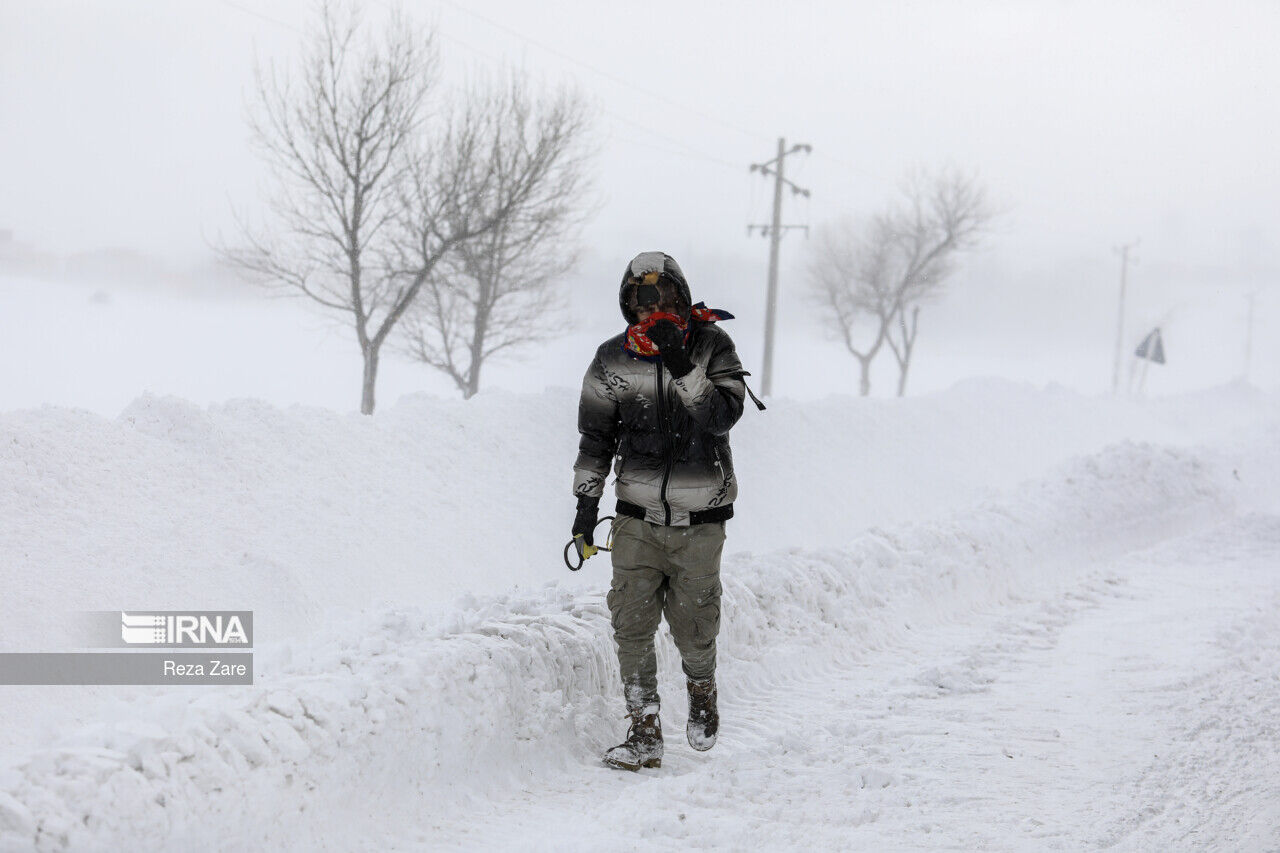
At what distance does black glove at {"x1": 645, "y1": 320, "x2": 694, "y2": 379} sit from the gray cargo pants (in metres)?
0.71

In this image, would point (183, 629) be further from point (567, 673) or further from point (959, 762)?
point (959, 762)

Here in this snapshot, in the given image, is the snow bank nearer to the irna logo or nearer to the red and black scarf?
the red and black scarf

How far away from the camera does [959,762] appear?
4598 mm

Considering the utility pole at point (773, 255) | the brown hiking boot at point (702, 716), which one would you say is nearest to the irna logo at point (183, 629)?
the brown hiking boot at point (702, 716)

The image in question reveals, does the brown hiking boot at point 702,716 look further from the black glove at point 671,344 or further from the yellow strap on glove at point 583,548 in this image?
the black glove at point 671,344

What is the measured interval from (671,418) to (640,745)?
4.84ft

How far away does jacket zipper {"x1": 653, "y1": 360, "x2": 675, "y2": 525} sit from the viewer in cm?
442

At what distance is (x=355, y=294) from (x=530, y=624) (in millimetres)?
12408

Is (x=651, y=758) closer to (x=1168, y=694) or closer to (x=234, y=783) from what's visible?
(x=234, y=783)

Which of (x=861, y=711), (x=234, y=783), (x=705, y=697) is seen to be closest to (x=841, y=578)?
(x=861, y=711)

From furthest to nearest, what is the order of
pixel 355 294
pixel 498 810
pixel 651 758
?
pixel 355 294
pixel 651 758
pixel 498 810

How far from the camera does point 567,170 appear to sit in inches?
766

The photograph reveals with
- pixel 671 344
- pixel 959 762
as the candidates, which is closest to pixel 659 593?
pixel 671 344

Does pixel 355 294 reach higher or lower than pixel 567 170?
lower
